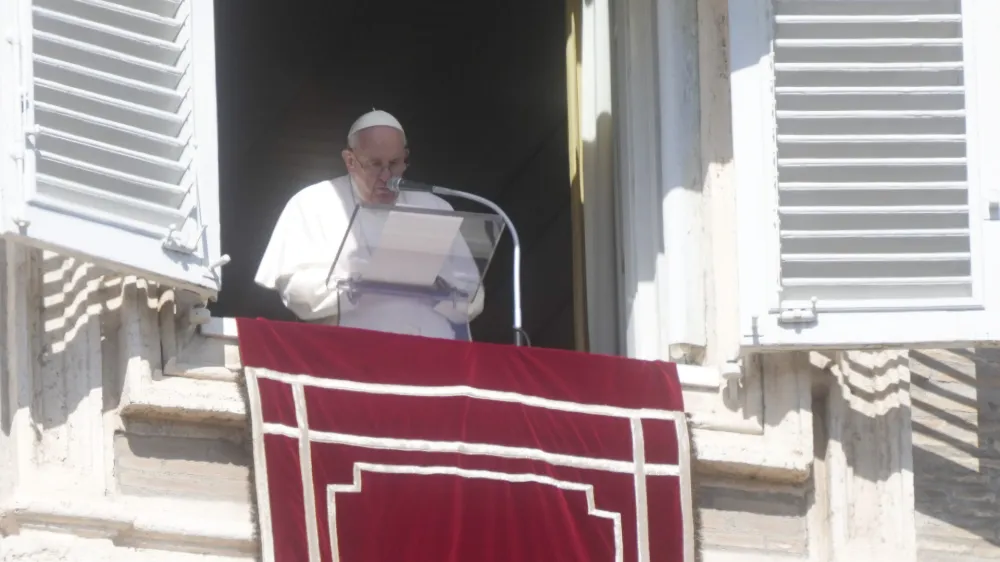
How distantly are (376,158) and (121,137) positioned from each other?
1266mm

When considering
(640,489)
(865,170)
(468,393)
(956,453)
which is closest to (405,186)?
(468,393)

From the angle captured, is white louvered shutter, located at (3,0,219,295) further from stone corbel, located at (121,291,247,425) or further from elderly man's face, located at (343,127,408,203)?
elderly man's face, located at (343,127,408,203)

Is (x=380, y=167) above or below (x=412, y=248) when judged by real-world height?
above

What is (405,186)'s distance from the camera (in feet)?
25.5

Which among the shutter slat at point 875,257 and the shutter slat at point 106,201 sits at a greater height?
the shutter slat at point 106,201

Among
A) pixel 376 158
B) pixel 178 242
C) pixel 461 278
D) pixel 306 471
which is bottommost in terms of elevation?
pixel 306 471

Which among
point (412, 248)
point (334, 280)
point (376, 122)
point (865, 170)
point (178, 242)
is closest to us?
point (178, 242)

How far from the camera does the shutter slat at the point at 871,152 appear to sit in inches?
302

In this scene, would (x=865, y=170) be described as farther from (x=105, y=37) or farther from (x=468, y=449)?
(x=105, y=37)

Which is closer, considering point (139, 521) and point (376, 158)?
point (139, 521)

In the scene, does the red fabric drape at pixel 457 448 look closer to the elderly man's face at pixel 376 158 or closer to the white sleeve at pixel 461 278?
the white sleeve at pixel 461 278

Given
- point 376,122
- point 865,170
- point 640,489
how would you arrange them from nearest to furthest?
1. point 640,489
2. point 865,170
3. point 376,122

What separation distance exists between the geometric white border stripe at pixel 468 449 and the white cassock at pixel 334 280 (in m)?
0.59

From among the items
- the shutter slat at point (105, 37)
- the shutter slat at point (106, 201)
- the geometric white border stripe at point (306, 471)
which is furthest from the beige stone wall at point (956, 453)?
the shutter slat at point (105, 37)
